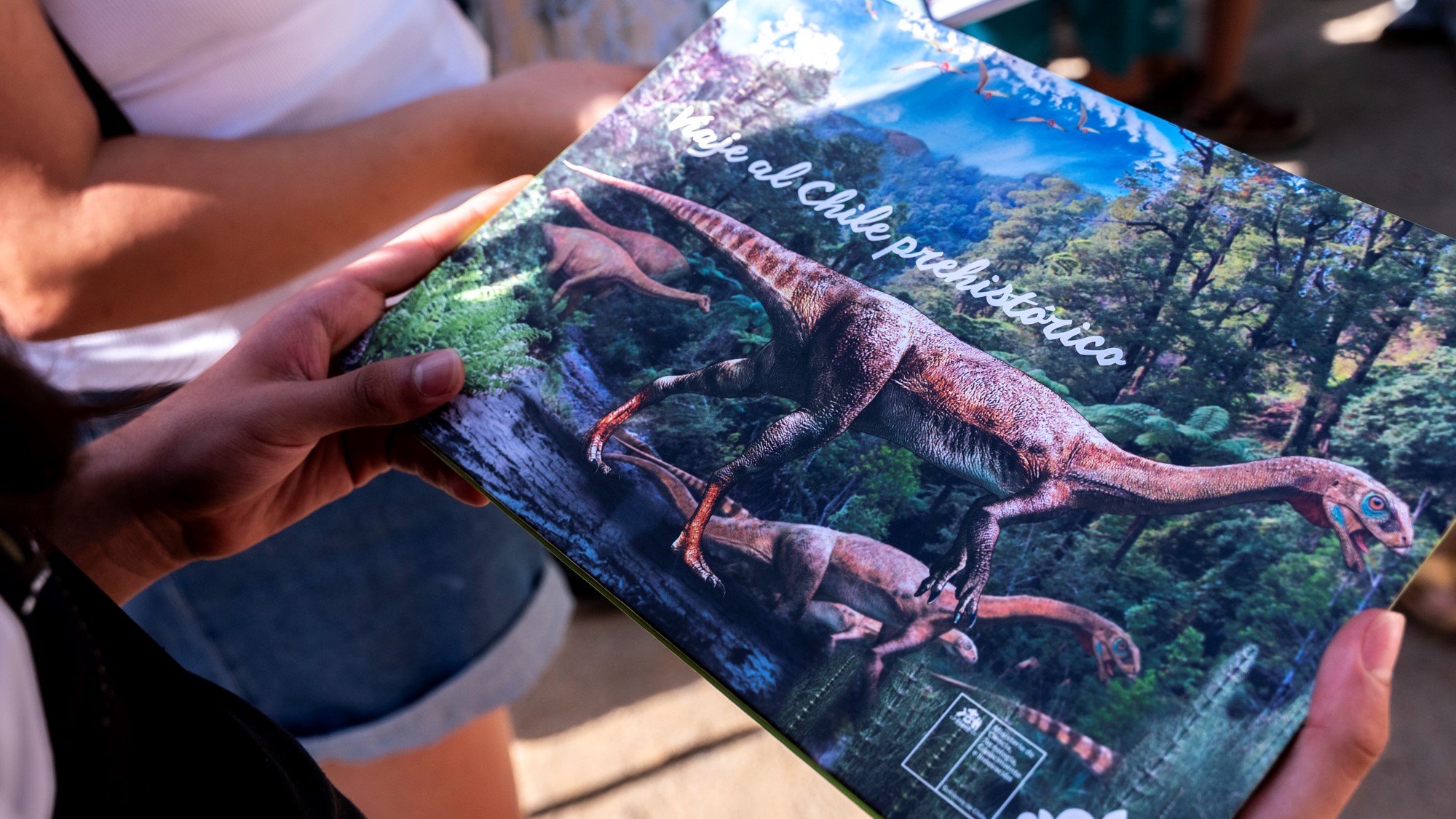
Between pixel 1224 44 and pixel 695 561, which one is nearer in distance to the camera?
pixel 695 561

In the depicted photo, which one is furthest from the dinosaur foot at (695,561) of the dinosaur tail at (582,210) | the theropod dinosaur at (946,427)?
the dinosaur tail at (582,210)

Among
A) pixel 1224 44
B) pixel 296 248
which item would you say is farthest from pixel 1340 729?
pixel 1224 44

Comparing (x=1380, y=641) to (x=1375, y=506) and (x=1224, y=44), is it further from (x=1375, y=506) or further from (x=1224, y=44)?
(x=1224, y=44)

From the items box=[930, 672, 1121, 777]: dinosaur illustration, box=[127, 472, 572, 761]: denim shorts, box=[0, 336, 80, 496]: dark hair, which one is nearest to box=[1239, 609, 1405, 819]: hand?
box=[930, 672, 1121, 777]: dinosaur illustration

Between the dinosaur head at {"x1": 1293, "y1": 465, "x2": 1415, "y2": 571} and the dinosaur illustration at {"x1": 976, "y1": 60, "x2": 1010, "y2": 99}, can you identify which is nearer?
the dinosaur head at {"x1": 1293, "y1": 465, "x2": 1415, "y2": 571}

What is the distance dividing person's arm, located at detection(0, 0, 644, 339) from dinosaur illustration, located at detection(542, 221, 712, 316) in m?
0.21

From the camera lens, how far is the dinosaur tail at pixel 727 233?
25.5 inches

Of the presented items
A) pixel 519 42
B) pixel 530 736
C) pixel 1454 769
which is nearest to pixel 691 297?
pixel 519 42

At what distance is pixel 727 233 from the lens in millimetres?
669

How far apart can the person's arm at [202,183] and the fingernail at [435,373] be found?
31 cm

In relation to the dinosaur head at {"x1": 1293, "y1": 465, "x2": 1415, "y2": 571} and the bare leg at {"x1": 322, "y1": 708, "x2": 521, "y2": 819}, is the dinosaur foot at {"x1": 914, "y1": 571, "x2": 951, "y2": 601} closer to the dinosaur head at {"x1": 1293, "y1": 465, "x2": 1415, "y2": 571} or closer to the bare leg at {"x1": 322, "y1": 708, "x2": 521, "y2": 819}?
the dinosaur head at {"x1": 1293, "y1": 465, "x2": 1415, "y2": 571}

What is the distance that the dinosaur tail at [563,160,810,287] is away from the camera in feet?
2.13

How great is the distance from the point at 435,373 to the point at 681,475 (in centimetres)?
18

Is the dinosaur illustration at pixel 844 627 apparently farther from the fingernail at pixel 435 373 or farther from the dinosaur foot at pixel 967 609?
the fingernail at pixel 435 373
